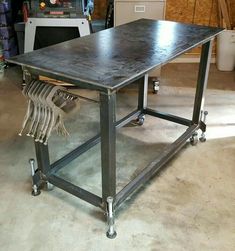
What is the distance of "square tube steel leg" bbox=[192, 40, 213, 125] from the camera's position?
2318mm

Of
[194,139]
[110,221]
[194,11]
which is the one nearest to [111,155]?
[110,221]

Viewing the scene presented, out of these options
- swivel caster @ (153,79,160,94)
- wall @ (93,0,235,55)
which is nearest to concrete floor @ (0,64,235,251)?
swivel caster @ (153,79,160,94)

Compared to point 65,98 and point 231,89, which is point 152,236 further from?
point 231,89

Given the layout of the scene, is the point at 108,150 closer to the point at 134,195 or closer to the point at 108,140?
the point at 108,140

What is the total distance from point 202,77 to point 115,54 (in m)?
0.90

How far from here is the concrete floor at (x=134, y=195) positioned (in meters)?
1.74

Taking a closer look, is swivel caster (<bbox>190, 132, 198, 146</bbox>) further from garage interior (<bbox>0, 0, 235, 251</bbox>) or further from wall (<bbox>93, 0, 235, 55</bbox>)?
wall (<bbox>93, 0, 235, 55</bbox>)

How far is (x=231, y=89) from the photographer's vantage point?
350cm

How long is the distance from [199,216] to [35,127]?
1.04m

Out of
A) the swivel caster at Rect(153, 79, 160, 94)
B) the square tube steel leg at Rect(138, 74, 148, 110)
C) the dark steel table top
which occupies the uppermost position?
the dark steel table top

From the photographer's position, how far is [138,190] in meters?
2.09

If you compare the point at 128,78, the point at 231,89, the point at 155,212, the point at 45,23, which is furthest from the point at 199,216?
the point at 45,23

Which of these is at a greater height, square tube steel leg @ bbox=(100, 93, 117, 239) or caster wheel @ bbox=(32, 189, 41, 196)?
square tube steel leg @ bbox=(100, 93, 117, 239)

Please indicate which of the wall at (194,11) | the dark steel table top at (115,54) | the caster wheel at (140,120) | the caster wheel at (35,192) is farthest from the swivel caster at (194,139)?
the wall at (194,11)
